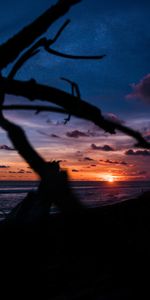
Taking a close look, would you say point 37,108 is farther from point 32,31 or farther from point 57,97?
point 32,31

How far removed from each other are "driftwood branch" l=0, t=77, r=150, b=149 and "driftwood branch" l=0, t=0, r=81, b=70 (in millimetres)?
141

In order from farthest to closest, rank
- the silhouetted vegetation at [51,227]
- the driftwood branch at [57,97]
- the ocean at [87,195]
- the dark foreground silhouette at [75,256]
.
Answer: the ocean at [87,195] → the driftwood branch at [57,97] → the dark foreground silhouette at [75,256] → the silhouetted vegetation at [51,227]

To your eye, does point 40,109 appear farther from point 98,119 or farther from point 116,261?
point 116,261

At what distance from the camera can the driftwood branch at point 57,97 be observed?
1649mm

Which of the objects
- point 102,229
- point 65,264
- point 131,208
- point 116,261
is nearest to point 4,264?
point 65,264

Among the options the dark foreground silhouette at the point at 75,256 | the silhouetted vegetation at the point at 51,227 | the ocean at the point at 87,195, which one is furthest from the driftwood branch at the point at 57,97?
the ocean at the point at 87,195

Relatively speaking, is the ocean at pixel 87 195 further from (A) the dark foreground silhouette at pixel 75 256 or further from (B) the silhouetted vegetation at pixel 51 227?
(B) the silhouetted vegetation at pixel 51 227

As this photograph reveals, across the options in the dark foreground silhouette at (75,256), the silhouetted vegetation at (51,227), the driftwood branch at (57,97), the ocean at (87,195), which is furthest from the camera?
the ocean at (87,195)

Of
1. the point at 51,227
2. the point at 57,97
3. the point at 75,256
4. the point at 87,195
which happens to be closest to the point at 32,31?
the point at 57,97

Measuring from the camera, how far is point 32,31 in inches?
61.4

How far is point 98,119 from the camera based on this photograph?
1780 millimetres

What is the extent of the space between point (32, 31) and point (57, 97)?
34 centimetres

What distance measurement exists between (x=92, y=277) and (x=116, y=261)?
6.46ft

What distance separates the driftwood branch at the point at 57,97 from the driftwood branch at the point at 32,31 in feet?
0.46
